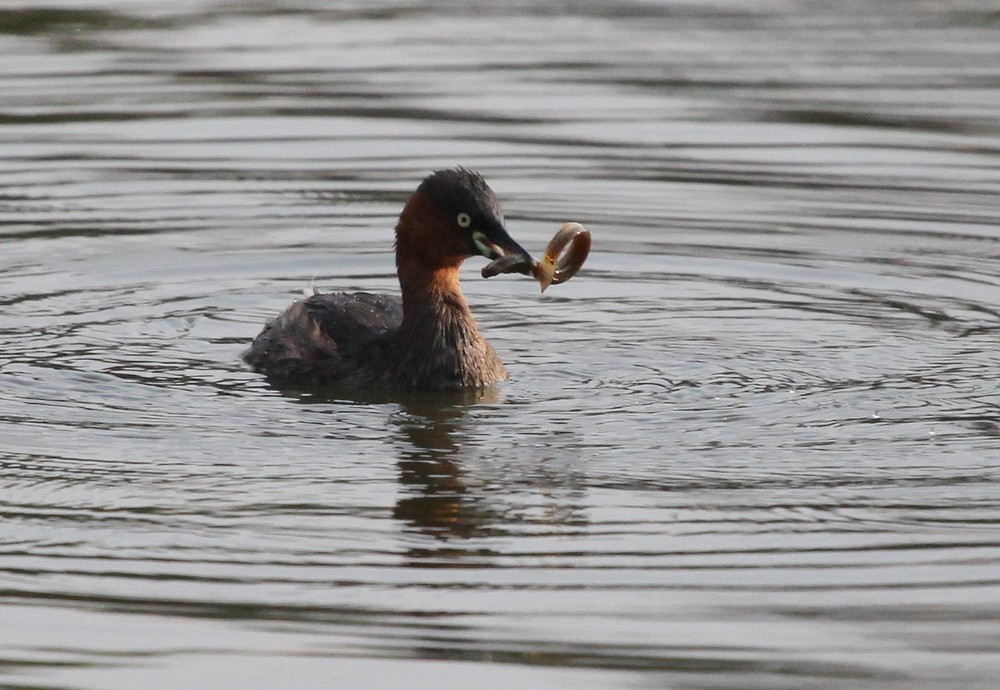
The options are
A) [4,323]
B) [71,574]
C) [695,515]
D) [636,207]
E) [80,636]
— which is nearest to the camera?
[80,636]

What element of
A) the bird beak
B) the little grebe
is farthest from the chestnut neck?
the bird beak

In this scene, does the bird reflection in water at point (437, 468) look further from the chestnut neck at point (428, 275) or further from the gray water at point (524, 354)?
the chestnut neck at point (428, 275)

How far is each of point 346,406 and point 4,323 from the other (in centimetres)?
236

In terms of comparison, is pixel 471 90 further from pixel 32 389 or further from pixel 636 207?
pixel 32 389

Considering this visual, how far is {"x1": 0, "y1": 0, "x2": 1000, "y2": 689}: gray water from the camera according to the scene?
6.34m

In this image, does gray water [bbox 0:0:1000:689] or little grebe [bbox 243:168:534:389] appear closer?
gray water [bbox 0:0:1000:689]

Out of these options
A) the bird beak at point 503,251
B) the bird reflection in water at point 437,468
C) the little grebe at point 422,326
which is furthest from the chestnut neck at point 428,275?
the bird reflection in water at point 437,468

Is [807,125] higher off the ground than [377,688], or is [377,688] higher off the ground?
[807,125]

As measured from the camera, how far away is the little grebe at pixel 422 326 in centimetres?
952

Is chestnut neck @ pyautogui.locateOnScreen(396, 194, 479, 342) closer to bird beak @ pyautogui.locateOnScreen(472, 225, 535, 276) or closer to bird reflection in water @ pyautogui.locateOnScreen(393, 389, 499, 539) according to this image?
bird beak @ pyautogui.locateOnScreen(472, 225, 535, 276)

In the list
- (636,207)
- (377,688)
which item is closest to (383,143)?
(636,207)

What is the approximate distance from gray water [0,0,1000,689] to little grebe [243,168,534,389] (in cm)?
17

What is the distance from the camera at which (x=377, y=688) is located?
586 centimetres

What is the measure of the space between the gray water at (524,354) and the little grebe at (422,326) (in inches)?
6.8
